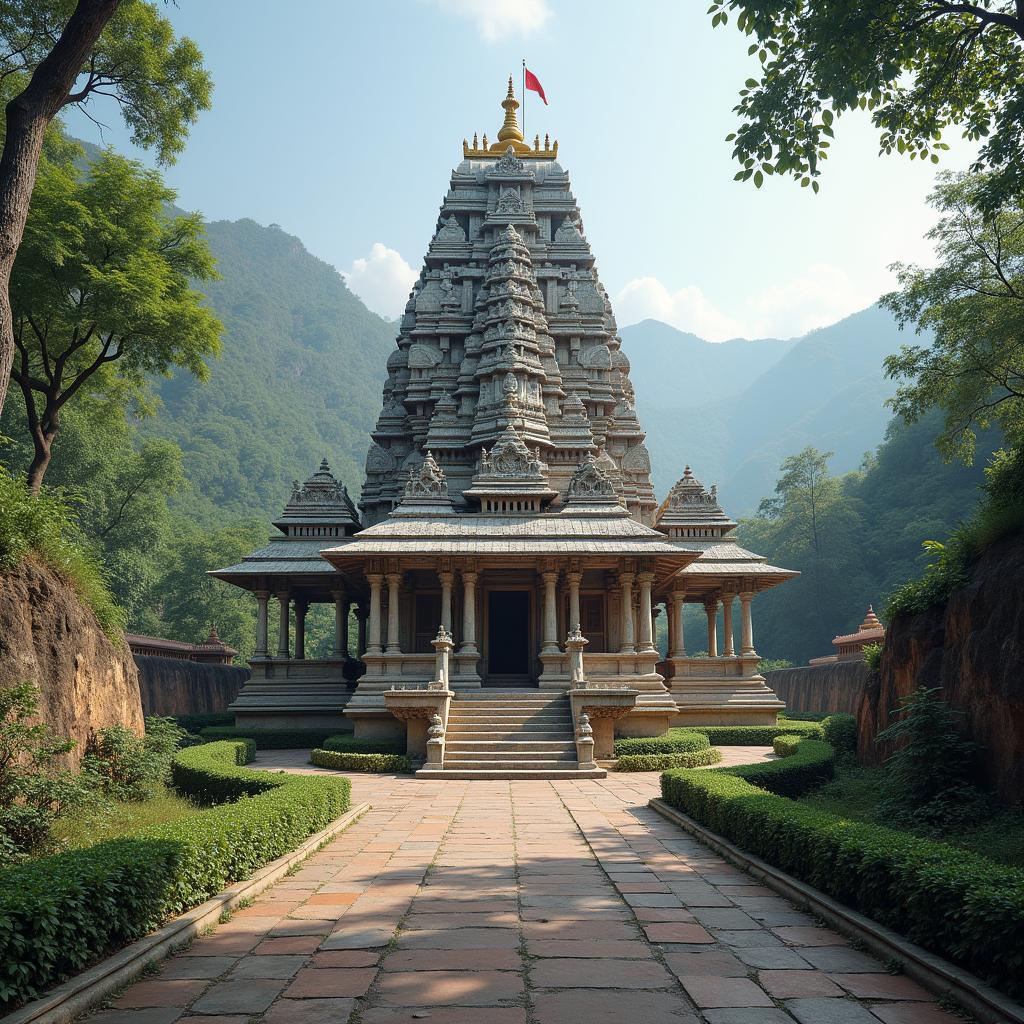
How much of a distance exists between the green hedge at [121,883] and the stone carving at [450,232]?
27.5 m

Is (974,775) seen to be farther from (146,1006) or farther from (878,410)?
(878,410)

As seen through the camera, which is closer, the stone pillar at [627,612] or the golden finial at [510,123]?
the stone pillar at [627,612]

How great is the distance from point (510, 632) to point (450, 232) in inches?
649

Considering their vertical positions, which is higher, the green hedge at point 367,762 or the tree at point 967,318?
the tree at point 967,318

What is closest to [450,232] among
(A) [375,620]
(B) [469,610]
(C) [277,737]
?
(A) [375,620]

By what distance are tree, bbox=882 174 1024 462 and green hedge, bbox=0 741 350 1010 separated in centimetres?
1581

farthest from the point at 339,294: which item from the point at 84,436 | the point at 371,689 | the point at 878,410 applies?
the point at 371,689

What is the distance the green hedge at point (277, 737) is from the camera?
23.5 m

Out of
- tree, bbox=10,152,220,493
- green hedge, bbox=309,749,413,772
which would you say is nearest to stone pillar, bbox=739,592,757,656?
green hedge, bbox=309,749,413,772

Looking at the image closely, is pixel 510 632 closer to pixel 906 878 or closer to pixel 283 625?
pixel 283 625

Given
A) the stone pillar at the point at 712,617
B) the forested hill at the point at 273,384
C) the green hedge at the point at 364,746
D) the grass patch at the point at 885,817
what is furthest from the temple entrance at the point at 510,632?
the forested hill at the point at 273,384

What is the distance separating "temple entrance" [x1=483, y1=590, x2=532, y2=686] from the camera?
2655cm

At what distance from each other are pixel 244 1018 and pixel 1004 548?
1048cm

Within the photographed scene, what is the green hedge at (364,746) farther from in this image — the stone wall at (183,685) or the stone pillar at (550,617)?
the stone wall at (183,685)
